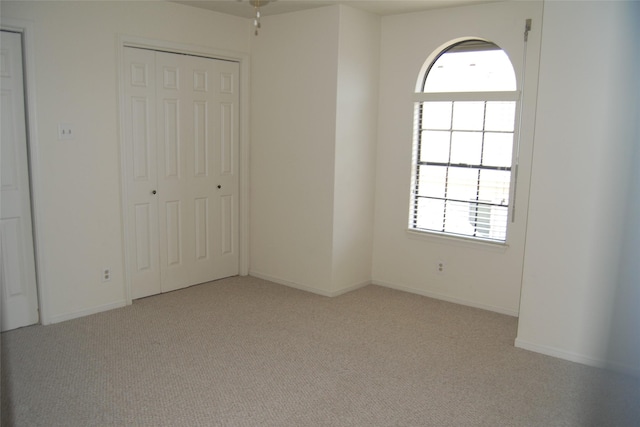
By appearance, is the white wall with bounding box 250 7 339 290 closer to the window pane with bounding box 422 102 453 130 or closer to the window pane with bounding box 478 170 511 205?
the window pane with bounding box 422 102 453 130

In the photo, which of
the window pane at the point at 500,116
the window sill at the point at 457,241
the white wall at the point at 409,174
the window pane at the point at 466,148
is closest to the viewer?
the white wall at the point at 409,174

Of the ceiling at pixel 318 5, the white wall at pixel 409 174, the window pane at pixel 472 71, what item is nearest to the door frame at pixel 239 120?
the ceiling at pixel 318 5

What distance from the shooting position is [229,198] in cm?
562

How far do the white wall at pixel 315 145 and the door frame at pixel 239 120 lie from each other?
0.32 feet

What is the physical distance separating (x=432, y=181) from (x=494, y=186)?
0.61m

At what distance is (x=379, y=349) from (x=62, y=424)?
2.09m

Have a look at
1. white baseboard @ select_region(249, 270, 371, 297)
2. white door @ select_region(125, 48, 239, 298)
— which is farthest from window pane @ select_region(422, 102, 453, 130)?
white door @ select_region(125, 48, 239, 298)

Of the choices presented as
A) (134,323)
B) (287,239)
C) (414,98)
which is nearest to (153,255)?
(134,323)

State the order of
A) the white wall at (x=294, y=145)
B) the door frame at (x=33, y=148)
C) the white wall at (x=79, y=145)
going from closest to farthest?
the door frame at (x=33, y=148), the white wall at (x=79, y=145), the white wall at (x=294, y=145)

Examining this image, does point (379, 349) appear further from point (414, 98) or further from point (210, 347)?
point (414, 98)

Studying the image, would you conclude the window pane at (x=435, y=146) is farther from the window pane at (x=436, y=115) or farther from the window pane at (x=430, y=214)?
the window pane at (x=430, y=214)

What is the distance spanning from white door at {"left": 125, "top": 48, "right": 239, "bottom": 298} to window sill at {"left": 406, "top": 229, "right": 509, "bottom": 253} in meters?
1.87

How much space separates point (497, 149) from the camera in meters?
4.75

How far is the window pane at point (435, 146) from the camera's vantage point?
508 cm
